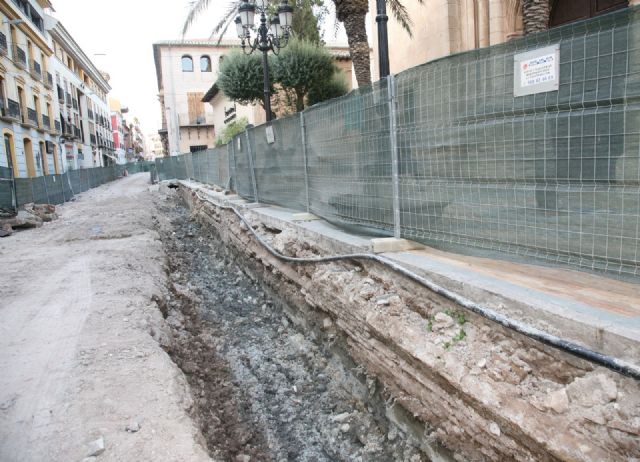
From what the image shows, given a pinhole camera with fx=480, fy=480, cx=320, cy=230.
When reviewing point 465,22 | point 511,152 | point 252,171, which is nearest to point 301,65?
point 465,22

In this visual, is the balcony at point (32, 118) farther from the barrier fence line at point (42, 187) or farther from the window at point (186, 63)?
the window at point (186, 63)

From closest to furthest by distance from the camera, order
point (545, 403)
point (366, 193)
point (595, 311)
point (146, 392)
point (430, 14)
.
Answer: point (545, 403) → point (595, 311) → point (146, 392) → point (366, 193) → point (430, 14)

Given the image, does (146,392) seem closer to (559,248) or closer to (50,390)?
(50,390)

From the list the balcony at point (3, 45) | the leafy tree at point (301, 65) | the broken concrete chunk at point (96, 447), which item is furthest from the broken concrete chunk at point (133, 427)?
the balcony at point (3, 45)

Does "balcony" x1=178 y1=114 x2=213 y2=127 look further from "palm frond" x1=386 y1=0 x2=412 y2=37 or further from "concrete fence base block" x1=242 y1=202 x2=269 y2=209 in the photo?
"concrete fence base block" x1=242 y1=202 x2=269 y2=209

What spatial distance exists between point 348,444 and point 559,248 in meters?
2.12

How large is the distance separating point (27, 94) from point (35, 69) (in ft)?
8.76

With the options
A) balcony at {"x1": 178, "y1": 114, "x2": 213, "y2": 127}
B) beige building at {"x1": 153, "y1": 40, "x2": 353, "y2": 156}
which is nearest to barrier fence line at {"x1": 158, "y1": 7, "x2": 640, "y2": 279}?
beige building at {"x1": 153, "y1": 40, "x2": 353, "y2": 156}

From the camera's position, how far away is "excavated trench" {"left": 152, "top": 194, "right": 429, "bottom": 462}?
3.58 metres

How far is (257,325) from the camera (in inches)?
244

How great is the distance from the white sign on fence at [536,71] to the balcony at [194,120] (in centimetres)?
4198

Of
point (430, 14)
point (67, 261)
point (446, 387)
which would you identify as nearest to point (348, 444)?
point (446, 387)

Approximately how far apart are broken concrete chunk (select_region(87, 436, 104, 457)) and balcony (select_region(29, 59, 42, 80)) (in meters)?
31.5

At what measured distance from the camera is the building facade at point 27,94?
77.8 feet
